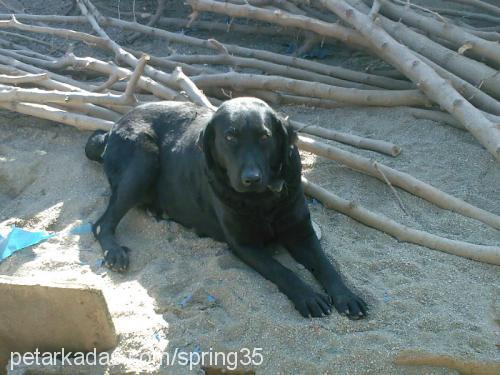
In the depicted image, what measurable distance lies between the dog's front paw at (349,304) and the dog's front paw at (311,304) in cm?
5

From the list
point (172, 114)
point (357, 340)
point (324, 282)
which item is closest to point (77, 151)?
point (172, 114)

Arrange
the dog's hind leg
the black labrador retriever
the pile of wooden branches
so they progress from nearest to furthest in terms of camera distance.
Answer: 1. the black labrador retriever
2. the dog's hind leg
3. the pile of wooden branches

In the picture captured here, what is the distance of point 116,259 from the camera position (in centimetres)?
426

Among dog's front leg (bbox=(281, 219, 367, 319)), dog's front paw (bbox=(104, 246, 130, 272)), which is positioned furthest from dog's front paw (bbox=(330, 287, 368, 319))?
dog's front paw (bbox=(104, 246, 130, 272))

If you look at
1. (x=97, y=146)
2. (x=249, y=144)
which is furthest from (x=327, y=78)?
(x=249, y=144)

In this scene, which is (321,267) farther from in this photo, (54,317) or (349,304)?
(54,317)

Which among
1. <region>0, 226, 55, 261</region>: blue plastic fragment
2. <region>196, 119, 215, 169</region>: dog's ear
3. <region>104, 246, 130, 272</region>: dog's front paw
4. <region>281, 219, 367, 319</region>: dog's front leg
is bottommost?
<region>0, 226, 55, 261</region>: blue plastic fragment

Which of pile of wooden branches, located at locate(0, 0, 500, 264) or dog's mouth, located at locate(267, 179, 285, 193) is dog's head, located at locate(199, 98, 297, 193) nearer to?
dog's mouth, located at locate(267, 179, 285, 193)

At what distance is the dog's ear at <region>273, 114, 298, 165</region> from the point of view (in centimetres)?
386

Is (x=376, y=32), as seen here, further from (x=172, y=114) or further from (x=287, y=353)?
(x=287, y=353)

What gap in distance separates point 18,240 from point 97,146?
40.6 inches

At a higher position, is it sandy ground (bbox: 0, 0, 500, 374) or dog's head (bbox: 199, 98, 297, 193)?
dog's head (bbox: 199, 98, 297, 193)

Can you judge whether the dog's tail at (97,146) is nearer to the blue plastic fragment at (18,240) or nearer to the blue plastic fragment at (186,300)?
the blue plastic fragment at (18,240)

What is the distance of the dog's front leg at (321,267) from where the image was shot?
3496 millimetres
